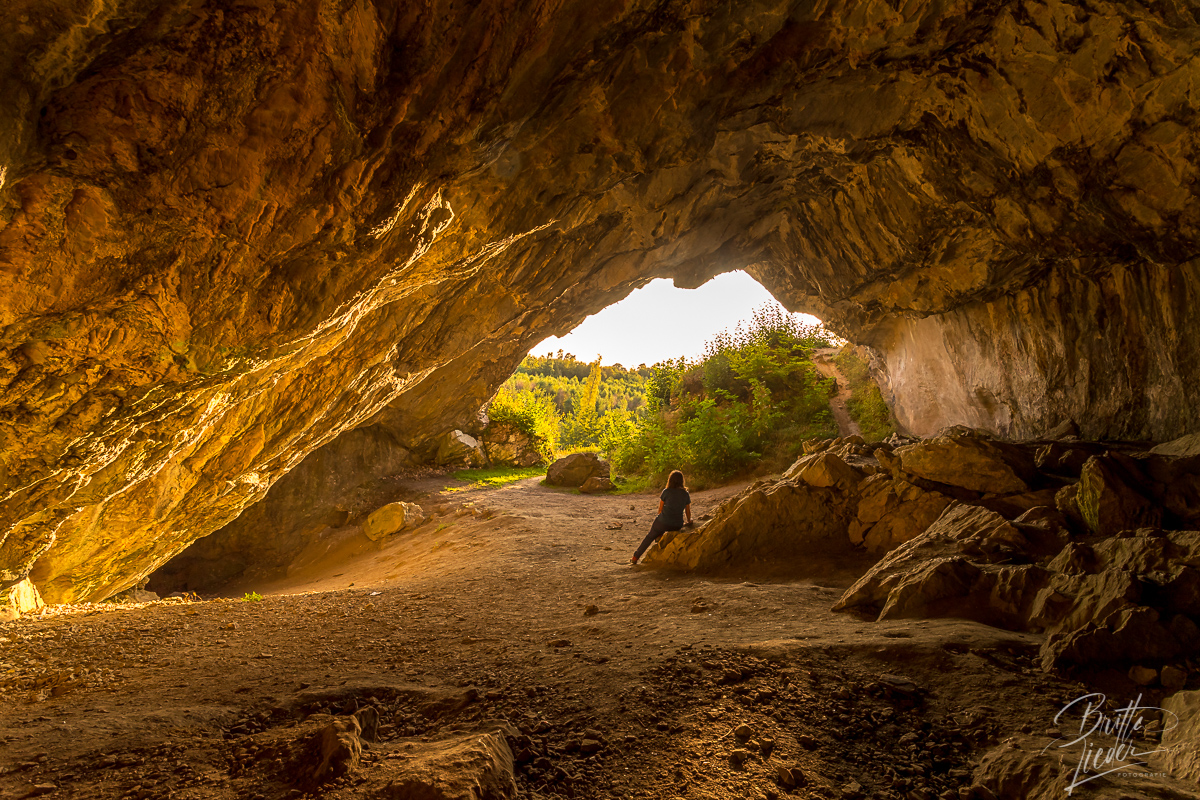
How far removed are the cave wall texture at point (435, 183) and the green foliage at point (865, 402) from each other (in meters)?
4.90

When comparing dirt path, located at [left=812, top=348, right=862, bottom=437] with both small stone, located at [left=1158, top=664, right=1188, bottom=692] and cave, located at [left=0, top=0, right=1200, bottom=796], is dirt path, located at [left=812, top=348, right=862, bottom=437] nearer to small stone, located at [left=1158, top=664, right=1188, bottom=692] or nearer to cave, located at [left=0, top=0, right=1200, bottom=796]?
cave, located at [left=0, top=0, right=1200, bottom=796]

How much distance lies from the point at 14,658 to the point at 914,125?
991cm

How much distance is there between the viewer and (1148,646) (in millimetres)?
2727

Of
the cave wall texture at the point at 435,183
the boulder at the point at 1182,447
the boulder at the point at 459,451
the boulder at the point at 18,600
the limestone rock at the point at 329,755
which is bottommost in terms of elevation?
the boulder at the point at 1182,447

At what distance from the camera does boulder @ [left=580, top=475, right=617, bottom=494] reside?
1488cm

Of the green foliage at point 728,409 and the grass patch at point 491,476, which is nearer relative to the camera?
the green foliage at point 728,409

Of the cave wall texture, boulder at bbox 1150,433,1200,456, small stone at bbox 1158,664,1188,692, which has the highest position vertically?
the cave wall texture

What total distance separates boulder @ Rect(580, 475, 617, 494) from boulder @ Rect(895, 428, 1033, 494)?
970 cm

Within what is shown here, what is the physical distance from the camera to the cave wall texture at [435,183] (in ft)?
11.4

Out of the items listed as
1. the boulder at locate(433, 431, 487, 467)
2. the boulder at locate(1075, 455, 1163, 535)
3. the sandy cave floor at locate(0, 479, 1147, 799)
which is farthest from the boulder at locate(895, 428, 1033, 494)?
the boulder at locate(433, 431, 487, 467)

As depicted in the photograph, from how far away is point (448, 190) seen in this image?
521 cm

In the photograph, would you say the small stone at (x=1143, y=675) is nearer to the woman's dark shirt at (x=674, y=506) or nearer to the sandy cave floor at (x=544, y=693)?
the sandy cave floor at (x=544, y=693)

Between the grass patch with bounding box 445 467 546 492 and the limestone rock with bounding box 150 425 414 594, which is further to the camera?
the grass patch with bounding box 445 467 546 492
